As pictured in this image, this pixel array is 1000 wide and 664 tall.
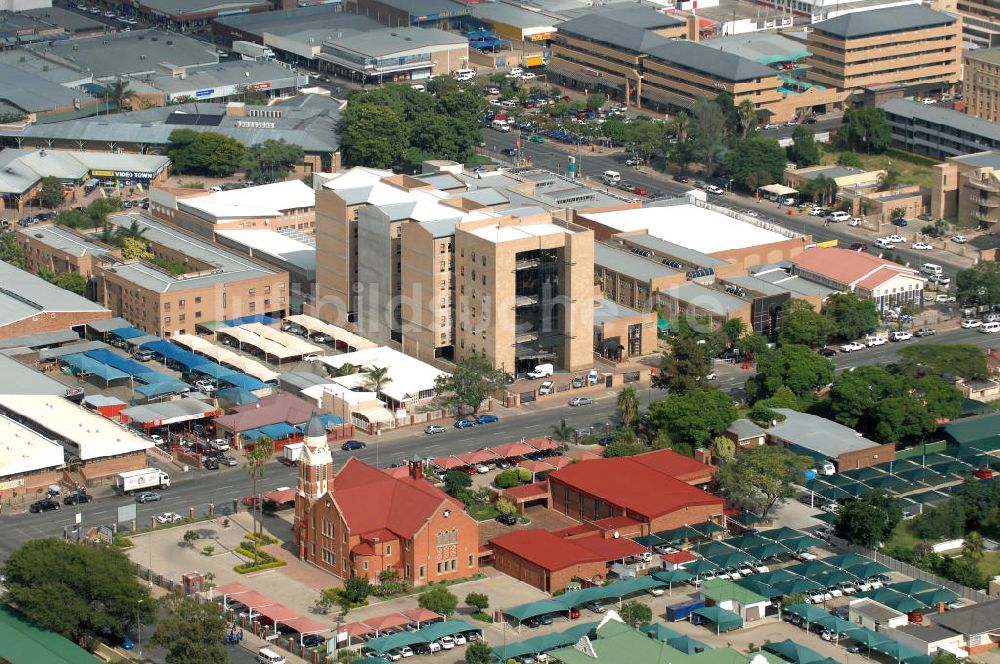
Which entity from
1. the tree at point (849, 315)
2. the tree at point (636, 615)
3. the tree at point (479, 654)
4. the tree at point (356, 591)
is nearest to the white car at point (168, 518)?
the tree at point (356, 591)

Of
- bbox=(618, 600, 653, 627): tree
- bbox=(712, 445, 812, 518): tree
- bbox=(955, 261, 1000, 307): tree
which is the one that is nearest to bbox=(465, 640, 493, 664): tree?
bbox=(618, 600, 653, 627): tree

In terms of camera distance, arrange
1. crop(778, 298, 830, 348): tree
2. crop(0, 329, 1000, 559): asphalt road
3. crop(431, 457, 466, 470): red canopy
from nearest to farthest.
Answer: crop(0, 329, 1000, 559): asphalt road < crop(431, 457, 466, 470): red canopy < crop(778, 298, 830, 348): tree

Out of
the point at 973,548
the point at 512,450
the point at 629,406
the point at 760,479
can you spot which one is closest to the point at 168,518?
the point at 512,450

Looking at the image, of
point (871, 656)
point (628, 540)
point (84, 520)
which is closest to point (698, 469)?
point (628, 540)

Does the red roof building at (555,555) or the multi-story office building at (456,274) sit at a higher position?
the multi-story office building at (456,274)

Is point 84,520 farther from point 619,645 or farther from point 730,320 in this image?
point 730,320

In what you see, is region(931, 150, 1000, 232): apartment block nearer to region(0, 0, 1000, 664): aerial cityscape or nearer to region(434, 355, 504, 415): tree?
region(0, 0, 1000, 664): aerial cityscape

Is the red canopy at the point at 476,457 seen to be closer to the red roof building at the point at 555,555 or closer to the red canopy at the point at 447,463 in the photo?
the red canopy at the point at 447,463

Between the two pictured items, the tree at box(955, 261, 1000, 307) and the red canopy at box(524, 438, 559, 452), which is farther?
the tree at box(955, 261, 1000, 307)
